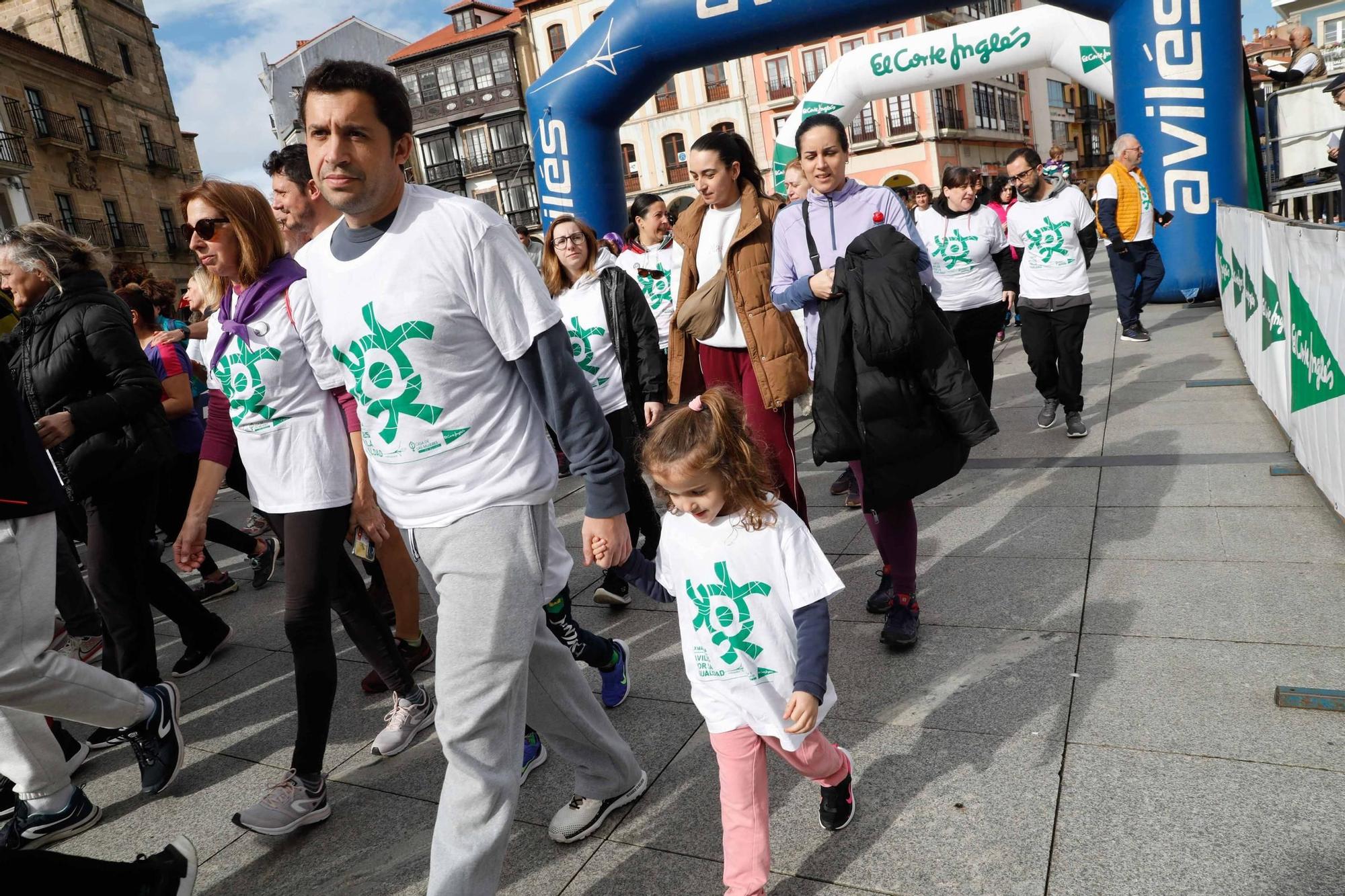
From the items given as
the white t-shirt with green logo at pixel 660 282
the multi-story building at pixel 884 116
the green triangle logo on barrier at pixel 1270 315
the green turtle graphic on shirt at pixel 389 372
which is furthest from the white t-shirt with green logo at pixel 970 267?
the multi-story building at pixel 884 116

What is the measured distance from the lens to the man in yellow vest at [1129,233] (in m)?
8.70

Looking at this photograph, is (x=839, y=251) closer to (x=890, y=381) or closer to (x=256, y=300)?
(x=890, y=381)

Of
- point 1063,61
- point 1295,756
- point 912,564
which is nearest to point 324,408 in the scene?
point 912,564

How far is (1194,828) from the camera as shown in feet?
7.14

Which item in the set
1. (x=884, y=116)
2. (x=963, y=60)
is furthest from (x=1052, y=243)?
(x=884, y=116)

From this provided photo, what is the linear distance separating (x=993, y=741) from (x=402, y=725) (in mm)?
2018

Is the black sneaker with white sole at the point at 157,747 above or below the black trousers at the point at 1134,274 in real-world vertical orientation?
below

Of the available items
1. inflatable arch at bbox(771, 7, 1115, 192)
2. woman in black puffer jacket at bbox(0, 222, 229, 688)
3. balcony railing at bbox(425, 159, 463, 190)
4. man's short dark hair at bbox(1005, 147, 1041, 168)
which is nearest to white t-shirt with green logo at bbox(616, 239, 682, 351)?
man's short dark hair at bbox(1005, 147, 1041, 168)

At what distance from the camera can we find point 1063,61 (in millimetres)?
13195

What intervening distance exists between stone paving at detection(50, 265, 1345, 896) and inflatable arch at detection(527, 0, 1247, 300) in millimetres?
6644

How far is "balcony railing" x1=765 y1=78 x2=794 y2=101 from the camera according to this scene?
136 ft

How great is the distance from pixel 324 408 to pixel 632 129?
42455mm

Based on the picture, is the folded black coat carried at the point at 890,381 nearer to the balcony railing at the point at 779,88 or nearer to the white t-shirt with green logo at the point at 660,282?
the white t-shirt with green logo at the point at 660,282

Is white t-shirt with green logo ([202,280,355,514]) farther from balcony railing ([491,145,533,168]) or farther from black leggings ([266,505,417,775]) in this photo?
balcony railing ([491,145,533,168])
